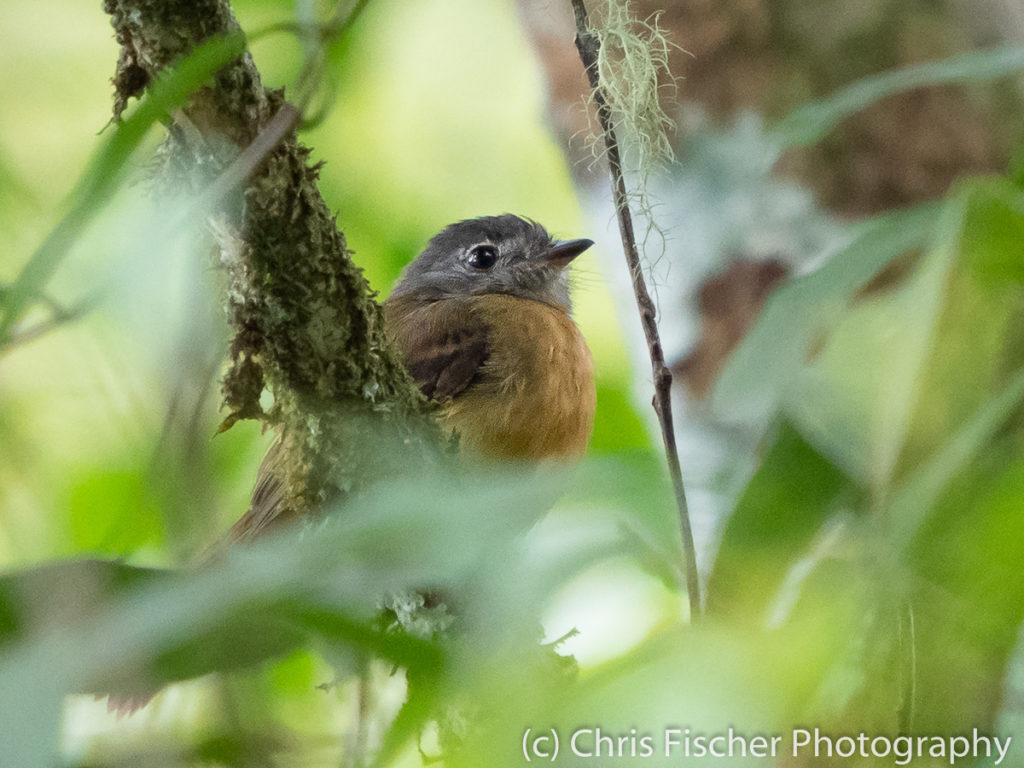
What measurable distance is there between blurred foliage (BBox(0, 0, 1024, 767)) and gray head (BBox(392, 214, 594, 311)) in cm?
287

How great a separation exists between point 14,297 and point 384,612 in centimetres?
154

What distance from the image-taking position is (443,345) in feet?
13.1

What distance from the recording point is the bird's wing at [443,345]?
3791mm

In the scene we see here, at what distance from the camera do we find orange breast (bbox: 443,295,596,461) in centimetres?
→ 372

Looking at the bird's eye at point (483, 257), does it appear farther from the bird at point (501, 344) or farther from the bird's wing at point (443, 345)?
the bird's wing at point (443, 345)

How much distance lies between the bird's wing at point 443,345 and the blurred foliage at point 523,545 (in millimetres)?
1840

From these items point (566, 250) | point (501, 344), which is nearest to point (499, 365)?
point (501, 344)

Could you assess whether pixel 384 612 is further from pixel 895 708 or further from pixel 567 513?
pixel 567 513

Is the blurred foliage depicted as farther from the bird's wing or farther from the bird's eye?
the bird's eye

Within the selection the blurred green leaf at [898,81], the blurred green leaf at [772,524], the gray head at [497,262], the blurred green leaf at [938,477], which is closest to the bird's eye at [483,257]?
the gray head at [497,262]

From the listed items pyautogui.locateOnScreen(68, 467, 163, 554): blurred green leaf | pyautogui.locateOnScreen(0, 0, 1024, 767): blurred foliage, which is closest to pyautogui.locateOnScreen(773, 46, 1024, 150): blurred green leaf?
pyautogui.locateOnScreen(0, 0, 1024, 767): blurred foliage

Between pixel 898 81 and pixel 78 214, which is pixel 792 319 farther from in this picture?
pixel 78 214

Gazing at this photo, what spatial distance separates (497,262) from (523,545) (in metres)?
3.99

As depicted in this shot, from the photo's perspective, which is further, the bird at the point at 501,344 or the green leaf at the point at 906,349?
the bird at the point at 501,344
